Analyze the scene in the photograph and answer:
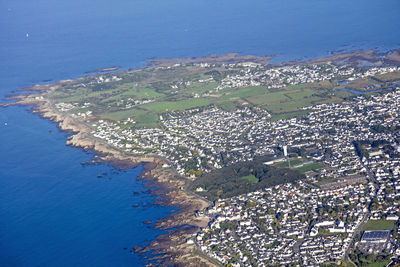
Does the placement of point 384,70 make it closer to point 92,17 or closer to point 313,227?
point 313,227

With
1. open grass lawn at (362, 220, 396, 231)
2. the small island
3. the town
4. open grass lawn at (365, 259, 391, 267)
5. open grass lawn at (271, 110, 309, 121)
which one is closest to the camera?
open grass lawn at (365, 259, 391, 267)

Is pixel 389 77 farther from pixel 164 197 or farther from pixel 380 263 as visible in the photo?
pixel 380 263

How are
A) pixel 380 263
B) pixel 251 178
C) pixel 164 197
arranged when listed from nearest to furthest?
pixel 380 263
pixel 164 197
pixel 251 178

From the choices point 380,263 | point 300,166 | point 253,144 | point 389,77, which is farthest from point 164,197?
point 389,77

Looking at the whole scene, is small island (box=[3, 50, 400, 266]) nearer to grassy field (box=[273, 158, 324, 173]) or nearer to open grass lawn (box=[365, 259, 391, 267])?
grassy field (box=[273, 158, 324, 173])

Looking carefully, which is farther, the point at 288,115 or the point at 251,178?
the point at 288,115

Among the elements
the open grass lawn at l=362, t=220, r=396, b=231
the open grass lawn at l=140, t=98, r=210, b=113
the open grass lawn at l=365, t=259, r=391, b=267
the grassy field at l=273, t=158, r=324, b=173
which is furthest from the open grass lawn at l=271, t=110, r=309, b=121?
the open grass lawn at l=365, t=259, r=391, b=267

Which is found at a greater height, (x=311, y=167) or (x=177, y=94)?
(x=177, y=94)

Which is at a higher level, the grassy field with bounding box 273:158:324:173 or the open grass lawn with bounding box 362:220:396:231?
the grassy field with bounding box 273:158:324:173
